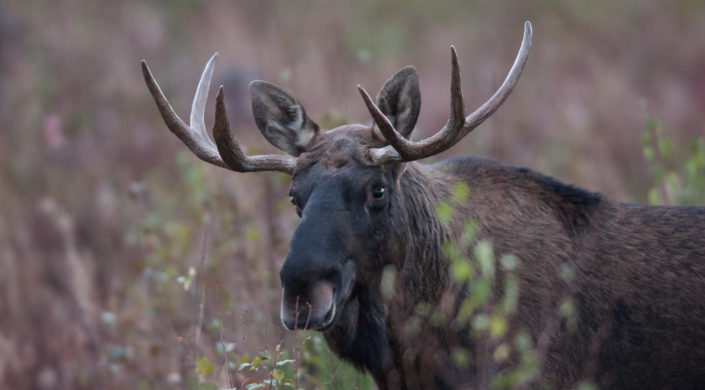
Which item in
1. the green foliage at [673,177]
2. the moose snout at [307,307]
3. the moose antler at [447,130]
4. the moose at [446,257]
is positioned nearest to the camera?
the moose snout at [307,307]

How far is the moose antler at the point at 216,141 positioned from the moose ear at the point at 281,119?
19cm

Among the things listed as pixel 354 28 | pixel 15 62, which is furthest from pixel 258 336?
pixel 354 28

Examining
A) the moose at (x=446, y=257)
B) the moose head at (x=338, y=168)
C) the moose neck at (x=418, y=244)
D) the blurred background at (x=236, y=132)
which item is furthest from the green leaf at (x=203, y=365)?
the moose neck at (x=418, y=244)

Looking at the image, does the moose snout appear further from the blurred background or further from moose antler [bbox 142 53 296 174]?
moose antler [bbox 142 53 296 174]

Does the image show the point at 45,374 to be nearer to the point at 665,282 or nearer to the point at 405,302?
the point at 405,302

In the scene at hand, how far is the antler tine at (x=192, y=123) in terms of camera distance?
437 cm

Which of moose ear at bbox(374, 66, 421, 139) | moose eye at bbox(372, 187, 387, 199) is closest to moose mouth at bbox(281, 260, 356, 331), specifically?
moose eye at bbox(372, 187, 387, 199)

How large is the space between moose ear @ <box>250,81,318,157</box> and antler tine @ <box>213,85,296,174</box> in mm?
179

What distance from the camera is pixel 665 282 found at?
4.50 meters

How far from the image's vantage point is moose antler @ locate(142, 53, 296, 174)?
169 inches

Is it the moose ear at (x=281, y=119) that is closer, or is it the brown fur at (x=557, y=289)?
the brown fur at (x=557, y=289)

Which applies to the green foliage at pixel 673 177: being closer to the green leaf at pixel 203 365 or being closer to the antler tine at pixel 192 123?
the antler tine at pixel 192 123

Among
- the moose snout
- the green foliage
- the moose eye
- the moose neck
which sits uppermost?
the green foliage

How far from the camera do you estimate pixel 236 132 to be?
1176 centimetres
